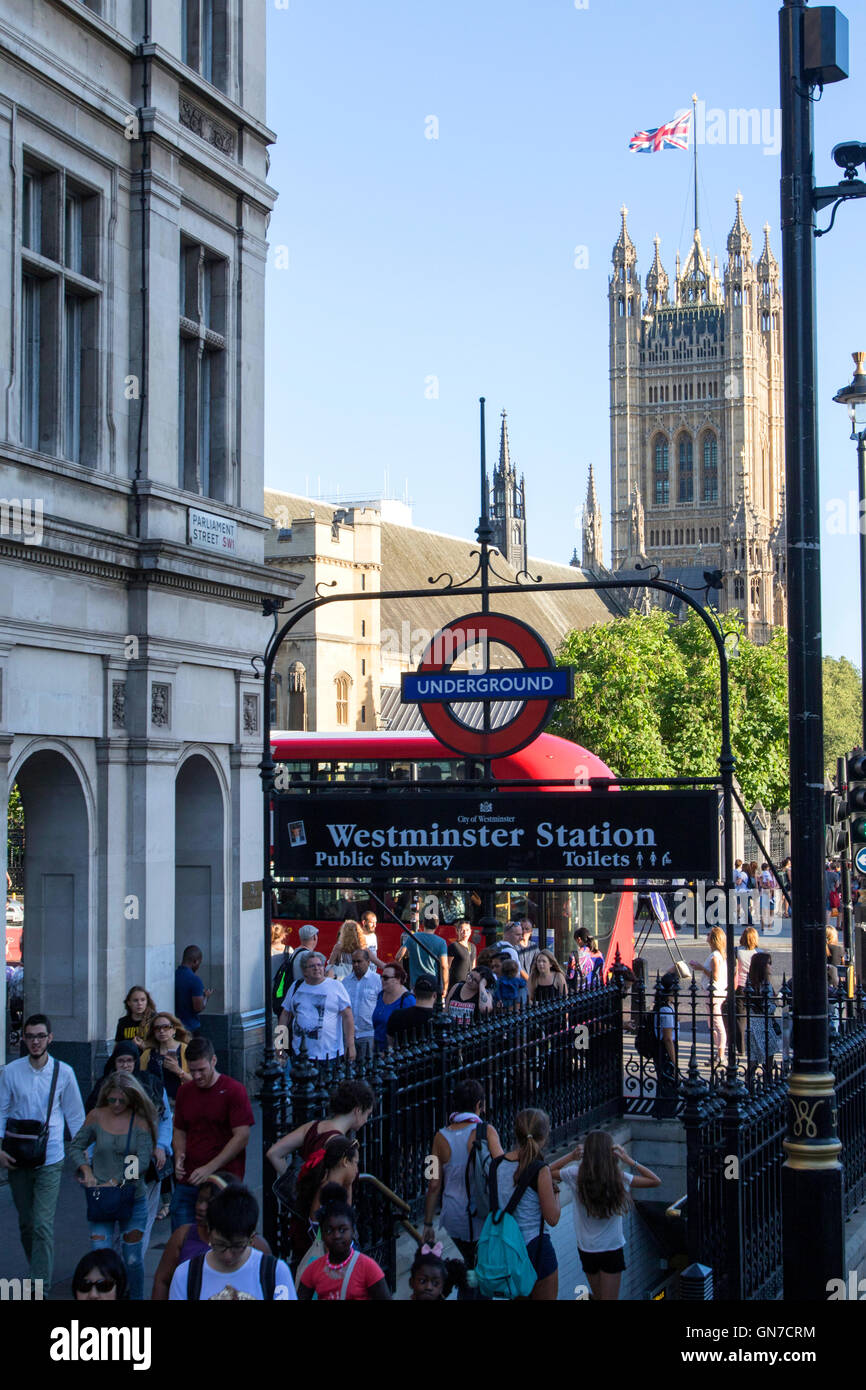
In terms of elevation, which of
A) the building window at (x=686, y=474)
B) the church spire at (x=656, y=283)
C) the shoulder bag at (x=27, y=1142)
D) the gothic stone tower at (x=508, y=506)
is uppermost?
the church spire at (x=656, y=283)

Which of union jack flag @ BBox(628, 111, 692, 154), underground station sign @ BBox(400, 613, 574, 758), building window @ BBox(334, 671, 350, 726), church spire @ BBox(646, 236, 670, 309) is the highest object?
church spire @ BBox(646, 236, 670, 309)

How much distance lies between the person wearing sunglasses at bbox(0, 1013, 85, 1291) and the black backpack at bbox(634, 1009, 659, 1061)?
715 cm

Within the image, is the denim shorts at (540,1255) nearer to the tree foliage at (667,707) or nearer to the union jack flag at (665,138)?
the tree foliage at (667,707)

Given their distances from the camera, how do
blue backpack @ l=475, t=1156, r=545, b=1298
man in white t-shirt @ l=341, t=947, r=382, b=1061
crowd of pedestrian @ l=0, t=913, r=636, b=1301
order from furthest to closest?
1. man in white t-shirt @ l=341, t=947, r=382, b=1061
2. blue backpack @ l=475, t=1156, r=545, b=1298
3. crowd of pedestrian @ l=0, t=913, r=636, b=1301

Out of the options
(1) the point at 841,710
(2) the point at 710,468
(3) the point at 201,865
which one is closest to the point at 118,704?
(3) the point at 201,865

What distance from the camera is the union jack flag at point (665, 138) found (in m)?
77.2

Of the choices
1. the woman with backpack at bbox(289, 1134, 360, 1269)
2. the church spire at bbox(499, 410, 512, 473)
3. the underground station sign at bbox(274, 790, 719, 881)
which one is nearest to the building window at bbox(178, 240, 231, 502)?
the underground station sign at bbox(274, 790, 719, 881)

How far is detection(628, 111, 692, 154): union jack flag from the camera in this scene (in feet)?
253

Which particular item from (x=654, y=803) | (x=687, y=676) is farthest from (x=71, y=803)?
(x=687, y=676)

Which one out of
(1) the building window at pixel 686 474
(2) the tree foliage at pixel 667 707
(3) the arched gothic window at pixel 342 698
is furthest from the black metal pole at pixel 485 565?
(1) the building window at pixel 686 474

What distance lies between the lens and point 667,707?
61031mm

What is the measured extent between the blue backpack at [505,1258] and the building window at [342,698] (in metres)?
53.2

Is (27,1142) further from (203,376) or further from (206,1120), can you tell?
(203,376)

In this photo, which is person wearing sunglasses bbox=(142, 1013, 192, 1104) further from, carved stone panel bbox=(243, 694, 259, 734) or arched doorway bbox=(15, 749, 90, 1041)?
carved stone panel bbox=(243, 694, 259, 734)
